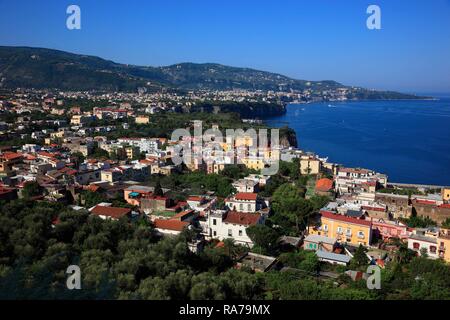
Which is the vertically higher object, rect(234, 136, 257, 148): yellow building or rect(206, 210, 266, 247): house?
rect(234, 136, 257, 148): yellow building

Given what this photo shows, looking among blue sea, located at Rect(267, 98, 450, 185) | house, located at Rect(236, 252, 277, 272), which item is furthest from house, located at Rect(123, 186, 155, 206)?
blue sea, located at Rect(267, 98, 450, 185)

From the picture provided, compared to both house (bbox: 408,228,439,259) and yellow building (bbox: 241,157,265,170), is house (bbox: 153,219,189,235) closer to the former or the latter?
house (bbox: 408,228,439,259)

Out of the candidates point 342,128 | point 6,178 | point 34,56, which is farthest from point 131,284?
point 34,56

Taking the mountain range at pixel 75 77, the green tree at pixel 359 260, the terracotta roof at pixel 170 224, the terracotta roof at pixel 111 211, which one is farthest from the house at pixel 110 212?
the mountain range at pixel 75 77

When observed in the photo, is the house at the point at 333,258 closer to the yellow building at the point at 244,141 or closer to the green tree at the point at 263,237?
the green tree at the point at 263,237

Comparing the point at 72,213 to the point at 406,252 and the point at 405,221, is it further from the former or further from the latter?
the point at 405,221
